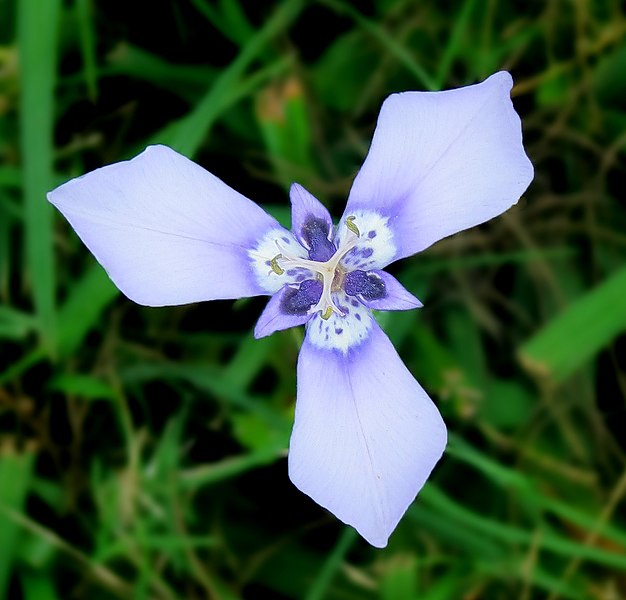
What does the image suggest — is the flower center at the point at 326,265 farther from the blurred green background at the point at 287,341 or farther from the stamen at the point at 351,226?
the blurred green background at the point at 287,341

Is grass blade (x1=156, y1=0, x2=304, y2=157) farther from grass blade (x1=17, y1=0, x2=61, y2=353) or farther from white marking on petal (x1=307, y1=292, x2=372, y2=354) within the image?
white marking on petal (x1=307, y1=292, x2=372, y2=354)

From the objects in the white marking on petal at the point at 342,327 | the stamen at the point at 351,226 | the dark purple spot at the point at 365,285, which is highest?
the stamen at the point at 351,226

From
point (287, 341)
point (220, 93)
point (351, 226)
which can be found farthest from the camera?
point (287, 341)

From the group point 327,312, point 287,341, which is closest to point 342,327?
point 327,312

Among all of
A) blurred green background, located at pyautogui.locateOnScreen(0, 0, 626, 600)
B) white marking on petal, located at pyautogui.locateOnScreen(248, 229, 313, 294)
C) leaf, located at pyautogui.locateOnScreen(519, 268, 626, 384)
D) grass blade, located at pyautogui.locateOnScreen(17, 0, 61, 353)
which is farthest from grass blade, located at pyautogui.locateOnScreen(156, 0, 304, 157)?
leaf, located at pyautogui.locateOnScreen(519, 268, 626, 384)

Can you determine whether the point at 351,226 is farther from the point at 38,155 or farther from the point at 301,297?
the point at 38,155

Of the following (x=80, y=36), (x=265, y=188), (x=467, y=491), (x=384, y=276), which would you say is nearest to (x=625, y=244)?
(x=467, y=491)

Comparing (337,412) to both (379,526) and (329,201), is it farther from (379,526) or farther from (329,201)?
(329,201)

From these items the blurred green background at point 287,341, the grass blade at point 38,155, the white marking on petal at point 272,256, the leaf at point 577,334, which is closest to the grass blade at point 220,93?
the blurred green background at point 287,341
